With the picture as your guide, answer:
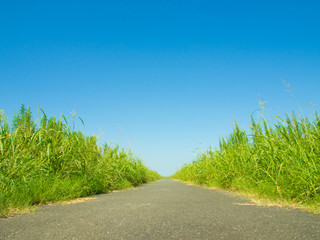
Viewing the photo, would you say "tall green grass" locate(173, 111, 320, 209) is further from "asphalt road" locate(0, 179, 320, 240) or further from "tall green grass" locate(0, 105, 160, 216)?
"tall green grass" locate(0, 105, 160, 216)

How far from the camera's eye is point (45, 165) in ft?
14.9

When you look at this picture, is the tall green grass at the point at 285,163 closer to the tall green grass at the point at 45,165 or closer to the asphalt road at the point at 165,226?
the asphalt road at the point at 165,226

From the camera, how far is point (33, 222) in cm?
246

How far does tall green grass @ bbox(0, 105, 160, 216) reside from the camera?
346 cm

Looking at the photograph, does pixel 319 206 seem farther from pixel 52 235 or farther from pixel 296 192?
pixel 52 235

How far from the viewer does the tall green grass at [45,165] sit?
3461 millimetres

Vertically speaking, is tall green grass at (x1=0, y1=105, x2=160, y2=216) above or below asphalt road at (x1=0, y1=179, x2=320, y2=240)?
above

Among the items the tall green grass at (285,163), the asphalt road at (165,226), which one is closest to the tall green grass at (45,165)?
the asphalt road at (165,226)

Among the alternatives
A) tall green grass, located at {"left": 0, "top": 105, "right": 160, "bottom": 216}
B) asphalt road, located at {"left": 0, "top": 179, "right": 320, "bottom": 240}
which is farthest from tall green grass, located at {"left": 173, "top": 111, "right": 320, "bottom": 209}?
tall green grass, located at {"left": 0, "top": 105, "right": 160, "bottom": 216}

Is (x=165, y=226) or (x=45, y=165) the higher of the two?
(x=45, y=165)

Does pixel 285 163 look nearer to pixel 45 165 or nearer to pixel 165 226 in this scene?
pixel 165 226

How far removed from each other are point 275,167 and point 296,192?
76 cm

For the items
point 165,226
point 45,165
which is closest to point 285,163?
point 165,226

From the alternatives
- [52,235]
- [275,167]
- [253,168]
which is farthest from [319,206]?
[52,235]
